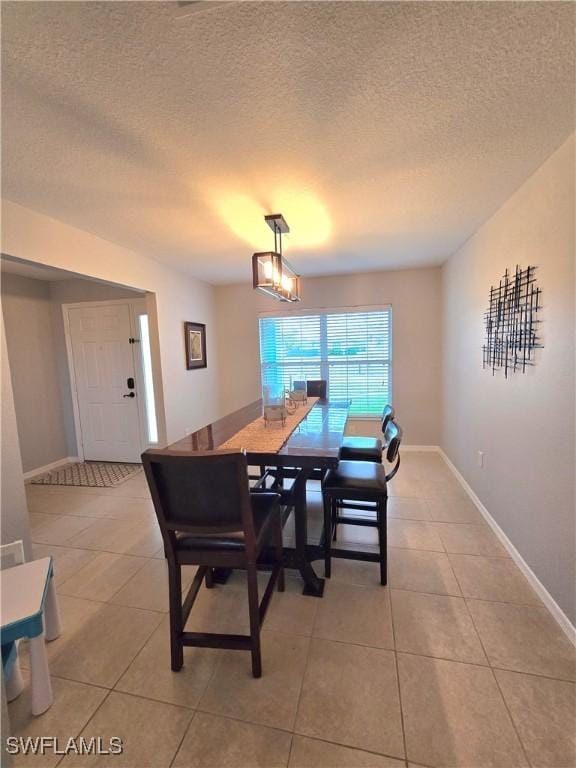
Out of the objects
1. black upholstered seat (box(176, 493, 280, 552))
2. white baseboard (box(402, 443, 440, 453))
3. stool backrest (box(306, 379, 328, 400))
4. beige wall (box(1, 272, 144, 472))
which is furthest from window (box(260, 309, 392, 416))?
black upholstered seat (box(176, 493, 280, 552))

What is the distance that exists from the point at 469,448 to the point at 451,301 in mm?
1679

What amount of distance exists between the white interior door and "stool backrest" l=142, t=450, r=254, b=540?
323 cm

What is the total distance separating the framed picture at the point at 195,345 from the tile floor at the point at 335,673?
98.3 inches

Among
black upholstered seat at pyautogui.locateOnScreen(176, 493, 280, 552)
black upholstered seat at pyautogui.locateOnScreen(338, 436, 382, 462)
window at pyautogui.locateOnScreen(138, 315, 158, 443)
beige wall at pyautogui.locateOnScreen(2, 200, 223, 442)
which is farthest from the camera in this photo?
window at pyautogui.locateOnScreen(138, 315, 158, 443)

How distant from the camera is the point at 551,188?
5.67 feet

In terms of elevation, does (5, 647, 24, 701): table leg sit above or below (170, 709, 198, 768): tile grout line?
above

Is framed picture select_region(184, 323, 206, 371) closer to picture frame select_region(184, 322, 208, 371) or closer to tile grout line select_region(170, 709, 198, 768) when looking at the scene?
picture frame select_region(184, 322, 208, 371)

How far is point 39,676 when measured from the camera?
4.24 ft

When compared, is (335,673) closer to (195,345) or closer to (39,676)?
(39,676)

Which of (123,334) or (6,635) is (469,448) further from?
(123,334)

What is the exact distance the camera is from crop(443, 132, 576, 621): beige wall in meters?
1.60

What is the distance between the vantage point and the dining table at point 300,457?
1.73 meters

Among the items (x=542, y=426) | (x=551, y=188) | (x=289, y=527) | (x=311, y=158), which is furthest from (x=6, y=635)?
(x=551, y=188)

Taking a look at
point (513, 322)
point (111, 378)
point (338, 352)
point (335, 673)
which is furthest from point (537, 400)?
point (111, 378)
